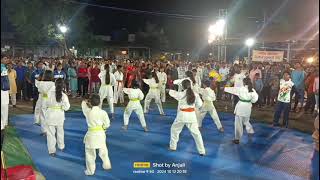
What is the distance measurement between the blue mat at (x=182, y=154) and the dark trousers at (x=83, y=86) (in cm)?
558

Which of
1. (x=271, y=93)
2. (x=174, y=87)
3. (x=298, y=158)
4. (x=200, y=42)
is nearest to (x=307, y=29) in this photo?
(x=271, y=93)

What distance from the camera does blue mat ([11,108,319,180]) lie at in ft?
23.8

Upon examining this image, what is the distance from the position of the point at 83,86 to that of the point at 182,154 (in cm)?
999

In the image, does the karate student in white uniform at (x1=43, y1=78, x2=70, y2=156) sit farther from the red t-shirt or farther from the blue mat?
the red t-shirt

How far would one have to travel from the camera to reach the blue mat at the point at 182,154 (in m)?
7.26

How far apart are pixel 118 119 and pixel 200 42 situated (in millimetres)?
29323

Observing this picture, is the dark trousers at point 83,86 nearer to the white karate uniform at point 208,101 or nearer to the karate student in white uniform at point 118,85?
the karate student in white uniform at point 118,85

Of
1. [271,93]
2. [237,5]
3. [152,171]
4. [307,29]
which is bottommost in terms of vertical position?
[152,171]

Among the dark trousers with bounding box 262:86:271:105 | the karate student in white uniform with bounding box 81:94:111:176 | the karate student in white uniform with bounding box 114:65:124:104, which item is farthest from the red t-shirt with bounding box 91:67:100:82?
the karate student in white uniform with bounding box 81:94:111:176

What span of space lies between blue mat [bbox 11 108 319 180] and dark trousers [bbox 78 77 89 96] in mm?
5575

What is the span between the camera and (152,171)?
737 centimetres

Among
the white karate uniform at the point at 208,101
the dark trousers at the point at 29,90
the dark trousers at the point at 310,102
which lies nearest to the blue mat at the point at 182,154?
the white karate uniform at the point at 208,101

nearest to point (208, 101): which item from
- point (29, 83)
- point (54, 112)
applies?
point (54, 112)

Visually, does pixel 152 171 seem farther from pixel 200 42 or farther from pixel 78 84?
pixel 200 42
